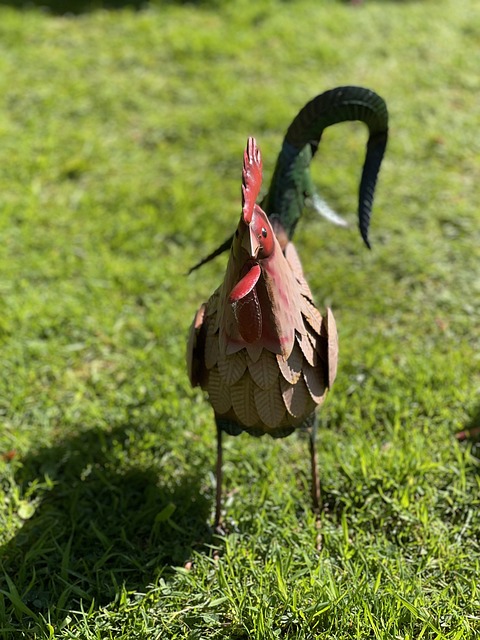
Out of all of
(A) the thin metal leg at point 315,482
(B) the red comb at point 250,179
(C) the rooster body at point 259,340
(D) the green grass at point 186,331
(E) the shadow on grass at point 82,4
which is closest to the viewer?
(B) the red comb at point 250,179

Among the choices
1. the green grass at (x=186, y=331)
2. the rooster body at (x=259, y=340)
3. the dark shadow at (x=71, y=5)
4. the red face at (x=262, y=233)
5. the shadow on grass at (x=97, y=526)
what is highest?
the red face at (x=262, y=233)

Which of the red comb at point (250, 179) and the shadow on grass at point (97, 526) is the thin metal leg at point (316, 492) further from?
the red comb at point (250, 179)

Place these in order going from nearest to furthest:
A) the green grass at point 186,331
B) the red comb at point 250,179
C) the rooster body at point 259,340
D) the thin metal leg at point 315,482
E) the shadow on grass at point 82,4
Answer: the red comb at point 250,179 → the rooster body at point 259,340 → the green grass at point 186,331 → the thin metal leg at point 315,482 → the shadow on grass at point 82,4

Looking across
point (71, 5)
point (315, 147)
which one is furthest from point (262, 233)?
point (71, 5)

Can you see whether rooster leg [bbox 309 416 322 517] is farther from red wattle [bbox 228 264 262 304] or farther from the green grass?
red wattle [bbox 228 264 262 304]

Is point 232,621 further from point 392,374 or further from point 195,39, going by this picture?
point 195,39

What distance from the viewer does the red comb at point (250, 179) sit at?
1.72 meters

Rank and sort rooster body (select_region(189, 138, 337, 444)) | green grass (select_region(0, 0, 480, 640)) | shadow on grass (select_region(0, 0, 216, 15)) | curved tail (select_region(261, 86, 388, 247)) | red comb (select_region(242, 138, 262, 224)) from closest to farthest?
1. red comb (select_region(242, 138, 262, 224))
2. rooster body (select_region(189, 138, 337, 444))
3. curved tail (select_region(261, 86, 388, 247))
4. green grass (select_region(0, 0, 480, 640))
5. shadow on grass (select_region(0, 0, 216, 15))

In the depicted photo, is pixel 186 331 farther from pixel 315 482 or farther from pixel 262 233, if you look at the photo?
pixel 262 233

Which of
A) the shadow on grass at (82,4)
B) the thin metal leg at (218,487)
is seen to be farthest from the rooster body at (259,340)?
the shadow on grass at (82,4)

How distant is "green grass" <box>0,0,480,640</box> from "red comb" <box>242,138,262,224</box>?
1.25 meters

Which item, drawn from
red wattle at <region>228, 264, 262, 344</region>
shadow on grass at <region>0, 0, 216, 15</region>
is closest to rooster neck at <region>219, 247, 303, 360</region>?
red wattle at <region>228, 264, 262, 344</region>

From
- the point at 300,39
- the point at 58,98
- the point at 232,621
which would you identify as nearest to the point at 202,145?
the point at 58,98

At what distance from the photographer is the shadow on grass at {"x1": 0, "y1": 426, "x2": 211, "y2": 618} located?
7.63ft
